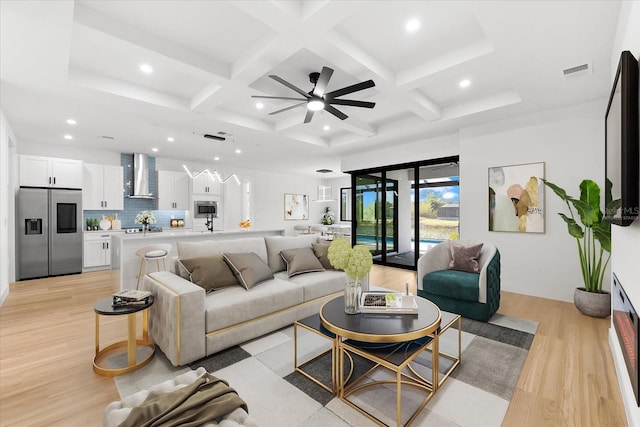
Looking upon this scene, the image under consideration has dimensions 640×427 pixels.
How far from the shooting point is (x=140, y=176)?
6.78m

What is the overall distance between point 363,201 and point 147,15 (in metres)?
5.56

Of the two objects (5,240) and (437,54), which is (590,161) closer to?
(437,54)

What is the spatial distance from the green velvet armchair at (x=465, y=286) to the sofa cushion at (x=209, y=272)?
2335 millimetres

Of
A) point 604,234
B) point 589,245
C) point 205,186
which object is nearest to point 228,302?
point 604,234

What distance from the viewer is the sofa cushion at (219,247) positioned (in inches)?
118

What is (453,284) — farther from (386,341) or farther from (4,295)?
(4,295)

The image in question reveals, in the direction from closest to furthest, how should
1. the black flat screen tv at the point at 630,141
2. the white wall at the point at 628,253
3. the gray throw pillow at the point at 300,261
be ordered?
the black flat screen tv at the point at 630,141 → the white wall at the point at 628,253 → the gray throw pillow at the point at 300,261

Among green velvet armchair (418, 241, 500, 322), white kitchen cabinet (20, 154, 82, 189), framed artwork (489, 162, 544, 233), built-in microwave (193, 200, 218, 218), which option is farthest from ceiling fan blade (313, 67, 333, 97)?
white kitchen cabinet (20, 154, 82, 189)

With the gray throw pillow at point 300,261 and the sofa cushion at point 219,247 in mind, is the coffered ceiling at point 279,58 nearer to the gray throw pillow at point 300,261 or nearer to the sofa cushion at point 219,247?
the sofa cushion at point 219,247

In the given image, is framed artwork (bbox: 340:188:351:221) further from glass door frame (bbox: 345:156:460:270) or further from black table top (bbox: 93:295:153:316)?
black table top (bbox: 93:295:153:316)

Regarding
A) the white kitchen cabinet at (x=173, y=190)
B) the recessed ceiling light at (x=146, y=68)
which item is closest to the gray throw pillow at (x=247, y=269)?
the recessed ceiling light at (x=146, y=68)

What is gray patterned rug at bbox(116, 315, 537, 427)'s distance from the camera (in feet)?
5.87

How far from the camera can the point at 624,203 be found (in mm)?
1630

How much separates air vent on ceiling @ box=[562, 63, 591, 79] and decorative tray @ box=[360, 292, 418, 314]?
286 centimetres
